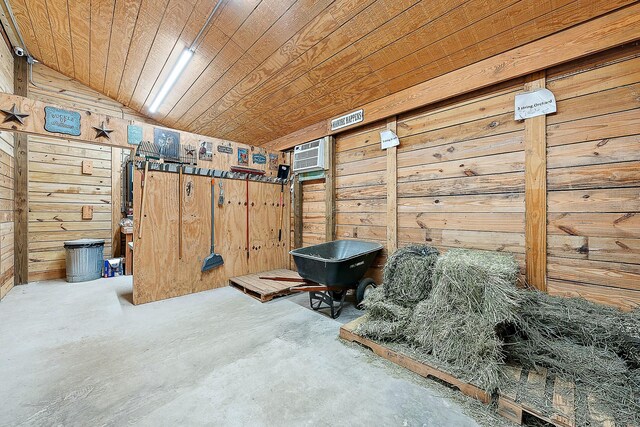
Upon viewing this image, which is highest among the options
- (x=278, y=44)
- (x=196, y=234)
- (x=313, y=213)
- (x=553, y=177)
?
(x=278, y=44)

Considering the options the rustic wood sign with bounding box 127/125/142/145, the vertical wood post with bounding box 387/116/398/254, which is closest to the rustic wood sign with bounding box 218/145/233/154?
the rustic wood sign with bounding box 127/125/142/145

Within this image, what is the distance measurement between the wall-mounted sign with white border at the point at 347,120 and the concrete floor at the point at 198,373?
7.65 feet

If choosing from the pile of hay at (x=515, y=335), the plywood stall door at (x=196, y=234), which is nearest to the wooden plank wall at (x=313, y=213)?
the plywood stall door at (x=196, y=234)

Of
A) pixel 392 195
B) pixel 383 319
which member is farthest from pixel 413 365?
pixel 392 195

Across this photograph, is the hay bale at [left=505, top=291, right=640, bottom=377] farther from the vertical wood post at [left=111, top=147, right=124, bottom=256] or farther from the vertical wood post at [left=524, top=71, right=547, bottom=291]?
the vertical wood post at [left=111, top=147, right=124, bottom=256]

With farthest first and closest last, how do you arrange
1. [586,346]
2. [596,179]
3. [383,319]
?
[383,319] < [596,179] < [586,346]

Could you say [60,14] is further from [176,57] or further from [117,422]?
[117,422]

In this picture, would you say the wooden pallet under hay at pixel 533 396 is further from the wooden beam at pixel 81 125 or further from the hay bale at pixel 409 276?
the wooden beam at pixel 81 125

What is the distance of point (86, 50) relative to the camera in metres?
3.46

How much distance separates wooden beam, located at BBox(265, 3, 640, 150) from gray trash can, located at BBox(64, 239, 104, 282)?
15.9 ft

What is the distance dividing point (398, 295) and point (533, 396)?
3.14ft

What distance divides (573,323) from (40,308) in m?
4.92

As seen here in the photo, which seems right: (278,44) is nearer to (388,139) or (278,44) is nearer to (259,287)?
(388,139)

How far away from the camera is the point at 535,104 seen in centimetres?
194
